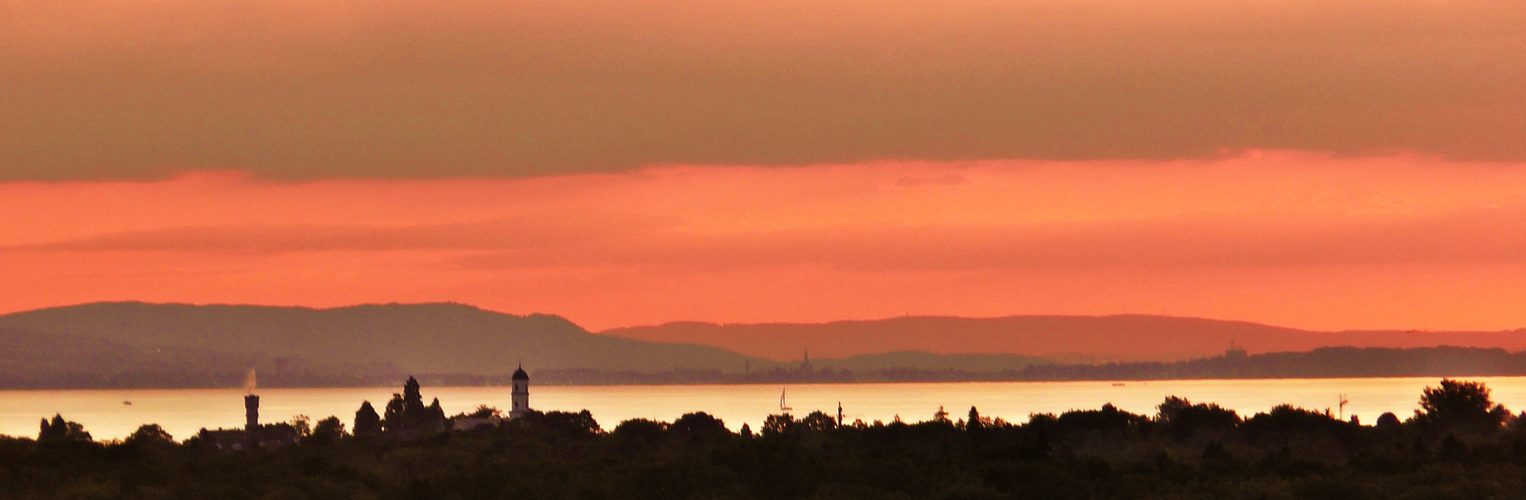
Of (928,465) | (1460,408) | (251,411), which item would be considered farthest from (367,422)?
(1460,408)

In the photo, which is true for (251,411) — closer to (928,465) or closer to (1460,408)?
(928,465)

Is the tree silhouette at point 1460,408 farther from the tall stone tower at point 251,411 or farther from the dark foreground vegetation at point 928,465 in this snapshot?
the tall stone tower at point 251,411

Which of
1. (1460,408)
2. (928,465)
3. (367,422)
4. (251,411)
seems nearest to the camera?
(928,465)

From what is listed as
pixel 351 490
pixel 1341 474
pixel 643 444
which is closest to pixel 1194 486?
pixel 1341 474

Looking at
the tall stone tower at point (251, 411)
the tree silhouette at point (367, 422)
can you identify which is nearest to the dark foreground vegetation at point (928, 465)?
the tall stone tower at point (251, 411)

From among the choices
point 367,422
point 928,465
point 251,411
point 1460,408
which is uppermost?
point 251,411

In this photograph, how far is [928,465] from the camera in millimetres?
100875

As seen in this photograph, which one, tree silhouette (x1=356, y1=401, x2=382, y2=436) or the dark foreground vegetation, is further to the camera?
tree silhouette (x1=356, y1=401, x2=382, y2=436)

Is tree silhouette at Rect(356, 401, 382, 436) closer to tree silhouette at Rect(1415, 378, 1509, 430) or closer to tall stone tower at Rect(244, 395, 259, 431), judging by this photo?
tall stone tower at Rect(244, 395, 259, 431)

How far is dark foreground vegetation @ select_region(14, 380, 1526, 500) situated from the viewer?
87000 millimetres

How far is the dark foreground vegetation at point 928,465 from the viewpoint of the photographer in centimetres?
8700

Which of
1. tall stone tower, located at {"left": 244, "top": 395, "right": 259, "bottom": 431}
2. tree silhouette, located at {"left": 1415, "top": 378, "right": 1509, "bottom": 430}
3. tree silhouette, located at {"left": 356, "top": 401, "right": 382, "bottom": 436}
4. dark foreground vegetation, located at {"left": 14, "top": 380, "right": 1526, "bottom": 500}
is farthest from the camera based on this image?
tree silhouette, located at {"left": 356, "top": 401, "right": 382, "bottom": 436}

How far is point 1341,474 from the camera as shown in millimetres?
90562

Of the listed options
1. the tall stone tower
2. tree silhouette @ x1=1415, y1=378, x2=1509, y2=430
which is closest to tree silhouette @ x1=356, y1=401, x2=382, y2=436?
the tall stone tower
